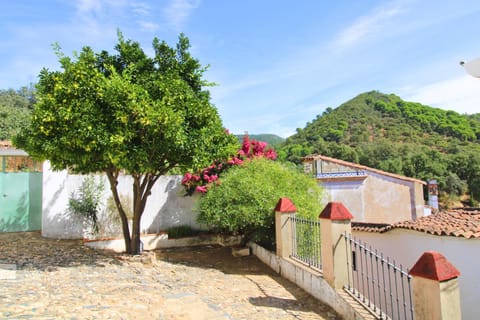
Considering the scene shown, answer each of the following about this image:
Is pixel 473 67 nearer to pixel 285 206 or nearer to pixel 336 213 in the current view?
pixel 336 213

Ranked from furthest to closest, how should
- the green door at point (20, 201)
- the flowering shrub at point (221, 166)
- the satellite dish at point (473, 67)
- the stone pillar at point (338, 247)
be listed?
the flowering shrub at point (221, 166) < the green door at point (20, 201) < the stone pillar at point (338, 247) < the satellite dish at point (473, 67)

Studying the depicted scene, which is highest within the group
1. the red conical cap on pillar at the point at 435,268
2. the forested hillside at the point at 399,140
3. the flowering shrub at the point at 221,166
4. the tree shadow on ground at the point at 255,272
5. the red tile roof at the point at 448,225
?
the forested hillside at the point at 399,140

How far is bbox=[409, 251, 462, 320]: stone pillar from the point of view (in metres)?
3.56

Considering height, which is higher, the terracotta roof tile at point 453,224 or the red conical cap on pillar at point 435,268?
the red conical cap on pillar at point 435,268

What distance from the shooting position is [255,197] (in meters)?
8.99

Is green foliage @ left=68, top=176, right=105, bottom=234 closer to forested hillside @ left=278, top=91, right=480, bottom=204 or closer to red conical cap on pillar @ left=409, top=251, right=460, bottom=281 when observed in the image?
red conical cap on pillar @ left=409, top=251, right=460, bottom=281

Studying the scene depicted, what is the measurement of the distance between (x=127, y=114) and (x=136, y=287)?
11.7ft

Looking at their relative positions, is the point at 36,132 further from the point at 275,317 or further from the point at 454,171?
the point at 454,171

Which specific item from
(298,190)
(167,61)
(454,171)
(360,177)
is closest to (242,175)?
(298,190)

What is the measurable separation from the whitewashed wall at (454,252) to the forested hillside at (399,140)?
59.2 ft

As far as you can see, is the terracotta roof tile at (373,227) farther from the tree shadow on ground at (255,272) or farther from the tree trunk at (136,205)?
the tree trunk at (136,205)

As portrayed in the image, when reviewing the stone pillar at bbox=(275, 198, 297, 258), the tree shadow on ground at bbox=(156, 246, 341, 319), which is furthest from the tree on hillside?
the tree shadow on ground at bbox=(156, 246, 341, 319)

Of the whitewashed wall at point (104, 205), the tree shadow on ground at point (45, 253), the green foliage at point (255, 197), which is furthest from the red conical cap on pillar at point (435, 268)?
the whitewashed wall at point (104, 205)

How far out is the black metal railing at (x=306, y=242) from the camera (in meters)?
7.27
